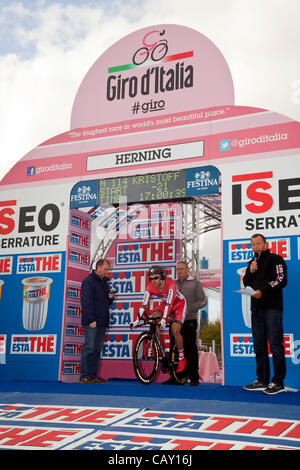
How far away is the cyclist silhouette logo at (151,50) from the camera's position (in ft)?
25.5

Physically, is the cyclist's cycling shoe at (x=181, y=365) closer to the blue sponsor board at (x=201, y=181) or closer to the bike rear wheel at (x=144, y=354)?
the bike rear wheel at (x=144, y=354)

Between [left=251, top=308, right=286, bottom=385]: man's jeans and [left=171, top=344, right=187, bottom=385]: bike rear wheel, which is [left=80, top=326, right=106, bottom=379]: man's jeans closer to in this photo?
[left=171, top=344, right=187, bottom=385]: bike rear wheel

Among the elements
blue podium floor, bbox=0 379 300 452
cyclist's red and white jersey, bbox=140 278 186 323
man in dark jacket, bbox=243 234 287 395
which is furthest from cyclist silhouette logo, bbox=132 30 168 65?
blue podium floor, bbox=0 379 300 452

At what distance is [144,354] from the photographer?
6418 millimetres

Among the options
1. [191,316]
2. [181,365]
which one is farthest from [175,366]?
[191,316]

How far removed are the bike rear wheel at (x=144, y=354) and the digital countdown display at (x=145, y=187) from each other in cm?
208

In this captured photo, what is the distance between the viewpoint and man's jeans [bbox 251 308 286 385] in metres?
5.40

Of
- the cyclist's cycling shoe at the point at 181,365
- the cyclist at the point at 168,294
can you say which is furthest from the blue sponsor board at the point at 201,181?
the cyclist's cycling shoe at the point at 181,365

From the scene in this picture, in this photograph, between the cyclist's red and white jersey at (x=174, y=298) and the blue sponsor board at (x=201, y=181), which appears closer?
the cyclist's red and white jersey at (x=174, y=298)

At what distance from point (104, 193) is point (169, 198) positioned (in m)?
1.08

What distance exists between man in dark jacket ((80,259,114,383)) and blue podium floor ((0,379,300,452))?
55.6 inches

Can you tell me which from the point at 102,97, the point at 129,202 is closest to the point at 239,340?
the point at 129,202

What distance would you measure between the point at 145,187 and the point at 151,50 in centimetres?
221

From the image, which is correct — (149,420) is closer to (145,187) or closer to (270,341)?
(270,341)
